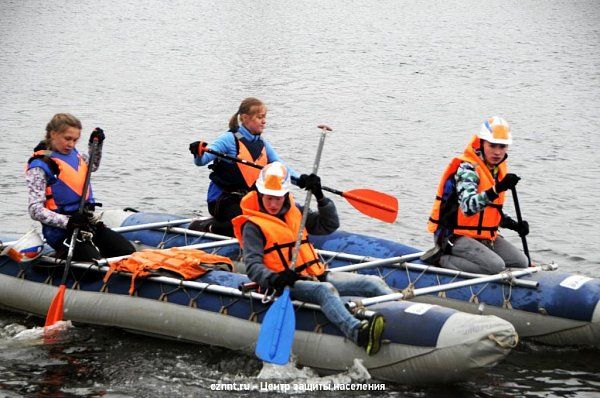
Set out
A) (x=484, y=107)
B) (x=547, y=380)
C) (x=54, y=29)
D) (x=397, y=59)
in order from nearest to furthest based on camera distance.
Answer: (x=547, y=380), (x=484, y=107), (x=397, y=59), (x=54, y=29)

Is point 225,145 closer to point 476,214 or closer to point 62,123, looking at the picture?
point 62,123

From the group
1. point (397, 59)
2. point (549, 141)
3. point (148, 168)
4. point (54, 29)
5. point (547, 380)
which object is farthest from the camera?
point (54, 29)

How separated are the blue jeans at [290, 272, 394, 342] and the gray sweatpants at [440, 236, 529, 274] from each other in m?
1.21

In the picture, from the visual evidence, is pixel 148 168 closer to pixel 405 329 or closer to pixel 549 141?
pixel 549 141

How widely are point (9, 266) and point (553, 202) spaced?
9005 mm

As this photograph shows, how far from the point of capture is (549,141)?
2030cm

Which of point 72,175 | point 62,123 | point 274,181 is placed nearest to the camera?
point 274,181

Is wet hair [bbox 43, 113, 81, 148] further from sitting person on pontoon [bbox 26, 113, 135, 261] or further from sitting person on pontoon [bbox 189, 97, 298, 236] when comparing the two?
sitting person on pontoon [bbox 189, 97, 298, 236]

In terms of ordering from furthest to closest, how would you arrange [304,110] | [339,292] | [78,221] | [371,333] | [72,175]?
[304,110] → [72,175] → [78,221] → [339,292] → [371,333]

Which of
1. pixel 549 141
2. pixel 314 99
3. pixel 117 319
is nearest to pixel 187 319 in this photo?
pixel 117 319

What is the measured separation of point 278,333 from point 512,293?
245 cm

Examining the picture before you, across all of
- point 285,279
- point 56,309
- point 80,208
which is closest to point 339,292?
point 285,279

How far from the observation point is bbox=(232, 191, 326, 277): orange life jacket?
8.46 meters

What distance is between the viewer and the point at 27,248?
9.67 meters
